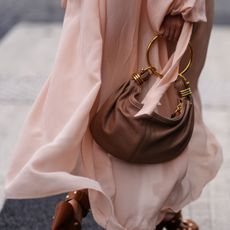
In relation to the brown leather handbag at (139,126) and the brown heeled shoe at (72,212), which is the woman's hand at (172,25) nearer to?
the brown leather handbag at (139,126)

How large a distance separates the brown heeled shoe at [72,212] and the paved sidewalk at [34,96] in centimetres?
45

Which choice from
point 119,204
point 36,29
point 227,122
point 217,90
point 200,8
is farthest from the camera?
point 36,29

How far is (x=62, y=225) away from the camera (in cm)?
222

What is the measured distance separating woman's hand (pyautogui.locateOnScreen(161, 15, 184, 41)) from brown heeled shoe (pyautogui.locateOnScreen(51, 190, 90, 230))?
0.66 m

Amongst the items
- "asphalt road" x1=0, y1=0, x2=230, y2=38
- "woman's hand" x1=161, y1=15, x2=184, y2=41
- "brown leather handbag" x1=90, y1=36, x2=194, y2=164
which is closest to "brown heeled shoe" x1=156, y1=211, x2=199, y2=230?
"brown leather handbag" x1=90, y1=36, x2=194, y2=164

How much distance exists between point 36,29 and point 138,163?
4.34m

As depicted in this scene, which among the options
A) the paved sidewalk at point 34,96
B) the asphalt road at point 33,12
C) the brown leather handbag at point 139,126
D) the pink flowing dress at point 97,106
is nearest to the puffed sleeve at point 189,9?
the pink flowing dress at point 97,106

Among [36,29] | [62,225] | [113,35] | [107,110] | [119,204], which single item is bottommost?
[36,29]

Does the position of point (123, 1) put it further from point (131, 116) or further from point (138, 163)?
point (138, 163)

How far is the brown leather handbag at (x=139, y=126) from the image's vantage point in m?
1.91

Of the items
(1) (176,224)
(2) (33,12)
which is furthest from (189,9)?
(2) (33,12)

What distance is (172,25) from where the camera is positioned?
76.2 inches

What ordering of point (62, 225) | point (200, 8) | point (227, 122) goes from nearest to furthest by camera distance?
point (200, 8)
point (62, 225)
point (227, 122)

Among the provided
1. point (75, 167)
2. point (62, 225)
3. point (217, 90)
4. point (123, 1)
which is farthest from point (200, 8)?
point (217, 90)
